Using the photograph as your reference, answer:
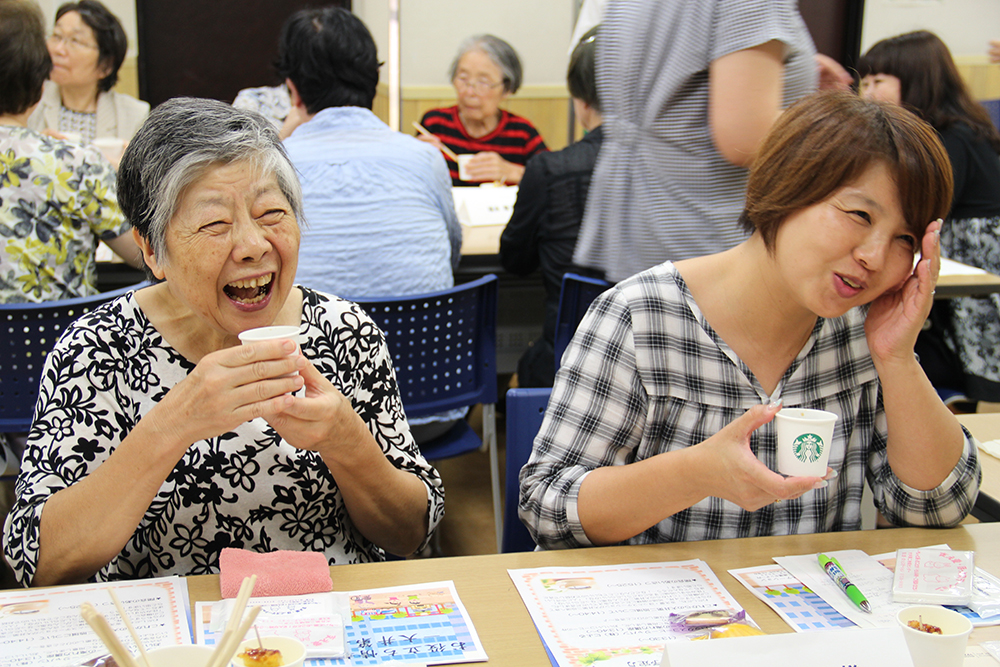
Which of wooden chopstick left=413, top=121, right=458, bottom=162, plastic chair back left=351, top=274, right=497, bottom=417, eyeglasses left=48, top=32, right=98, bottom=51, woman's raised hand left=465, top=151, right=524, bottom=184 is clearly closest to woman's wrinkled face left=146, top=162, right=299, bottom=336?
plastic chair back left=351, top=274, right=497, bottom=417

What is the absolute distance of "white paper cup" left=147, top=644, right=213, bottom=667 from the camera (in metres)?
0.83

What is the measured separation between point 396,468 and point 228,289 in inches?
15.6

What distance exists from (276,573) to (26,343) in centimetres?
126

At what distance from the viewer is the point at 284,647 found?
912mm

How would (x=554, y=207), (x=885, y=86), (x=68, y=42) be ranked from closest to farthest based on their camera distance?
(x=554, y=207), (x=885, y=86), (x=68, y=42)

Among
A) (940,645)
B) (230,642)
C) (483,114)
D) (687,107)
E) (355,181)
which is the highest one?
(687,107)

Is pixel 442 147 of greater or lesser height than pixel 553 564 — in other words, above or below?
above

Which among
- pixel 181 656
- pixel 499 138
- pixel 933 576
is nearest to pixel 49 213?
pixel 181 656

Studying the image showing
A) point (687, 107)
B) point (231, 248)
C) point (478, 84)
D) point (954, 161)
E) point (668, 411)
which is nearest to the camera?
point (231, 248)

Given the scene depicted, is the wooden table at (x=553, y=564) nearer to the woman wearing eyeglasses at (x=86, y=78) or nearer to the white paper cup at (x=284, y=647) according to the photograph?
the white paper cup at (x=284, y=647)

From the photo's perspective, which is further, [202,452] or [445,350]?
[445,350]

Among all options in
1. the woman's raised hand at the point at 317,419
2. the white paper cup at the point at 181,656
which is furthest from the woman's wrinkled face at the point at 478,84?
the white paper cup at the point at 181,656

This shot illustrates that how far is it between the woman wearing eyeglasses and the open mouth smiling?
11.2 ft

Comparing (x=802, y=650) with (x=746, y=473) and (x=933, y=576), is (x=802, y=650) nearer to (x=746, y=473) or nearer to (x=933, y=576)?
(x=746, y=473)
